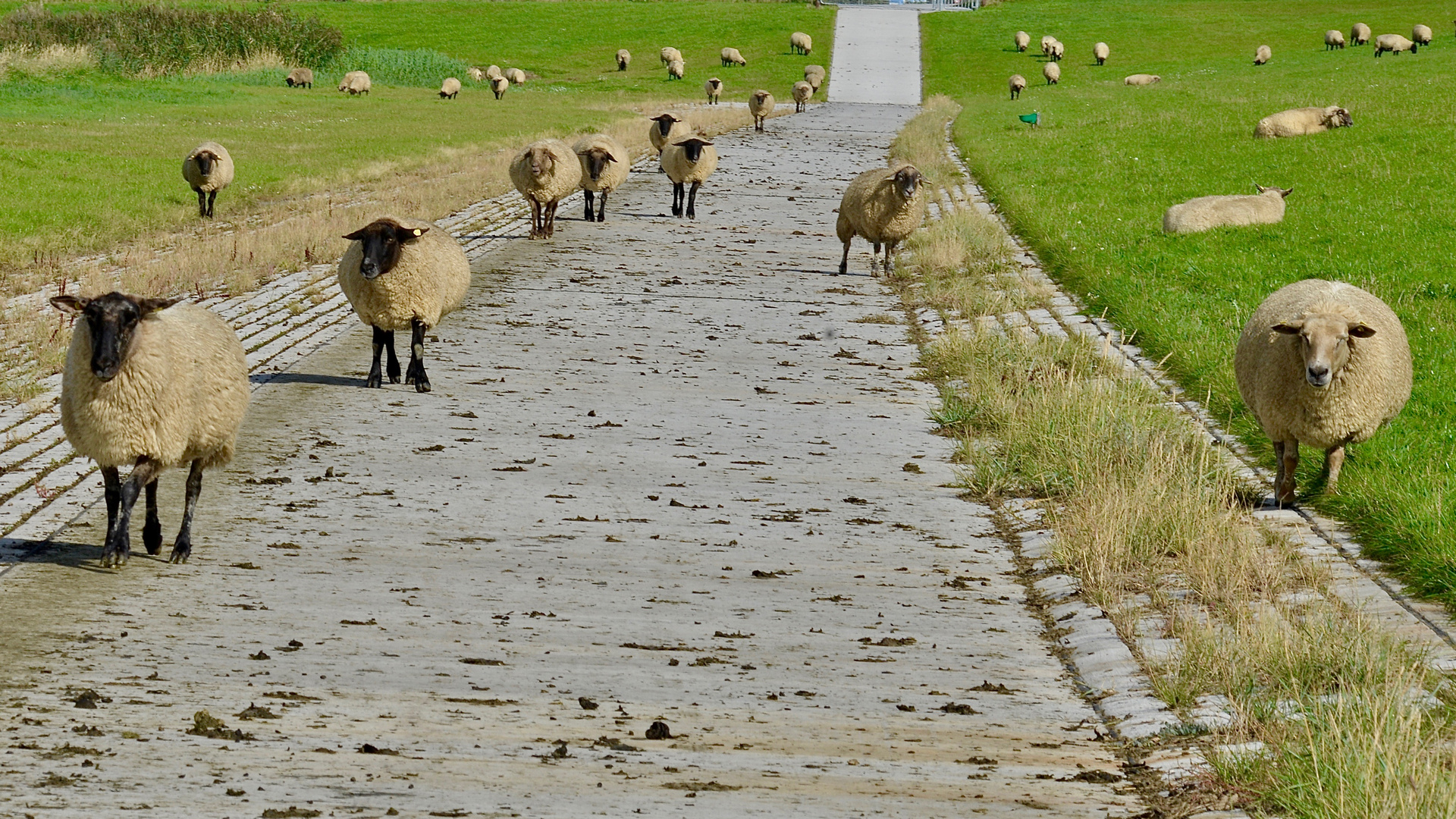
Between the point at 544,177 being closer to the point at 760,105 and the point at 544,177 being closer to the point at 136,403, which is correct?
the point at 136,403

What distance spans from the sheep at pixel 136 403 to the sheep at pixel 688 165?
17868 mm

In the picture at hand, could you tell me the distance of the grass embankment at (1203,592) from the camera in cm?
539

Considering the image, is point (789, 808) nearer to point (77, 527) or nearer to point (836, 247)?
point (77, 527)

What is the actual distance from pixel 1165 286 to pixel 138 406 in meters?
12.3

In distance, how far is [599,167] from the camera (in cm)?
2484

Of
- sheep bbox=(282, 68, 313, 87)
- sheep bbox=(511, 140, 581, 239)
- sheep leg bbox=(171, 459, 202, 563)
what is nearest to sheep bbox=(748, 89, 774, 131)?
sheep bbox=(282, 68, 313, 87)

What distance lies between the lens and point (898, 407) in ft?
42.8

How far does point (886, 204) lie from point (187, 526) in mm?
13155

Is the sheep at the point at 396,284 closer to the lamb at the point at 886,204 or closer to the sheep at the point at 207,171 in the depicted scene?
the lamb at the point at 886,204

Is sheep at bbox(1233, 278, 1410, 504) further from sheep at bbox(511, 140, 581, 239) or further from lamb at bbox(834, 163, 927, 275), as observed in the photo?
sheep at bbox(511, 140, 581, 239)

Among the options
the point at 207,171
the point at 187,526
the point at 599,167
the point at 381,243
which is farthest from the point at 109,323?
the point at 207,171

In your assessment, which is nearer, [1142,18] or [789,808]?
[789,808]

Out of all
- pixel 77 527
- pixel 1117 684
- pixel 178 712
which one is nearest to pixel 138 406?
pixel 77 527

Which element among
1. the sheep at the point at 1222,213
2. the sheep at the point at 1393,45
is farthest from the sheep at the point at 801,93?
the sheep at the point at 1222,213
